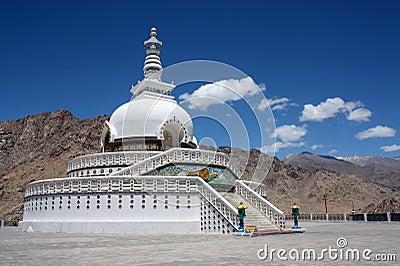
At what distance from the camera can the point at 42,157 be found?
98375 mm

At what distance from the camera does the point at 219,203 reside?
19.0 meters

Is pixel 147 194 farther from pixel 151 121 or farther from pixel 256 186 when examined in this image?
pixel 151 121

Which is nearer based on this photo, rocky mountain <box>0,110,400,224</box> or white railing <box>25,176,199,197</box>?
white railing <box>25,176,199,197</box>

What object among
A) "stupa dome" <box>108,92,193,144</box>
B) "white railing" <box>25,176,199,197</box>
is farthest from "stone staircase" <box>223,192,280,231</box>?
"stupa dome" <box>108,92,193,144</box>

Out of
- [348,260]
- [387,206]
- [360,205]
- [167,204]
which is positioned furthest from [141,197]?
[360,205]

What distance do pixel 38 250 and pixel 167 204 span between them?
848 centimetres

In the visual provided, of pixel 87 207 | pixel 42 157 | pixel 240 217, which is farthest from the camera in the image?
pixel 42 157

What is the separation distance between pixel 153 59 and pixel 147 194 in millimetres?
19222

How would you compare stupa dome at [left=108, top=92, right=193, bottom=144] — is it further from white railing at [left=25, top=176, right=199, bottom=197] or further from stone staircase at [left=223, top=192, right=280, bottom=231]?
stone staircase at [left=223, top=192, right=280, bottom=231]

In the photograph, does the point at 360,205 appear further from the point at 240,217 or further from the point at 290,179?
the point at 240,217

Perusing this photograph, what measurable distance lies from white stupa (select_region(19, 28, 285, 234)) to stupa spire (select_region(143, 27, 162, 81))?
25.2 feet

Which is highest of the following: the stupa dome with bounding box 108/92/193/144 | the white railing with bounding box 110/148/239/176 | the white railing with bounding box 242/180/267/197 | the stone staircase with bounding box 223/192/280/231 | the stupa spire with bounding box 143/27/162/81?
the stupa spire with bounding box 143/27/162/81

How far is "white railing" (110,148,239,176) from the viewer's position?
22.7m

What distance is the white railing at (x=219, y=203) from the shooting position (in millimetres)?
18109
